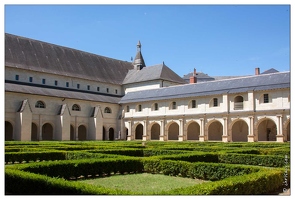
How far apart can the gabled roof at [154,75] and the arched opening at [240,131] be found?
1359 cm

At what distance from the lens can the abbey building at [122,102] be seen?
3169cm

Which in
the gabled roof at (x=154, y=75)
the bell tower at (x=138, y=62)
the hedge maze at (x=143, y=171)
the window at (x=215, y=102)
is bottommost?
the hedge maze at (x=143, y=171)

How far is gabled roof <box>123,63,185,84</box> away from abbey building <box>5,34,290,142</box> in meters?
0.21

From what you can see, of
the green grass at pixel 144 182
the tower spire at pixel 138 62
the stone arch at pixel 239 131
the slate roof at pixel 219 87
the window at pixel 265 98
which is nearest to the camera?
the green grass at pixel 144 182

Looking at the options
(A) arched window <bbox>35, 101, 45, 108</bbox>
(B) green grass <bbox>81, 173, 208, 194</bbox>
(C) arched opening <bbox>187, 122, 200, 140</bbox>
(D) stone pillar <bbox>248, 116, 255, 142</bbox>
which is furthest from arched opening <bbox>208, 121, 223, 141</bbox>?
(B) green grass <bbox>81, 173, 208, 194</bbox>

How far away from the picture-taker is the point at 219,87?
34750 mm

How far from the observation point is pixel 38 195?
23.5 feet

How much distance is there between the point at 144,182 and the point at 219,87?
86.3 feet

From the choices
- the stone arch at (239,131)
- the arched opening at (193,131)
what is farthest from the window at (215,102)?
the arched opening at (193,131)

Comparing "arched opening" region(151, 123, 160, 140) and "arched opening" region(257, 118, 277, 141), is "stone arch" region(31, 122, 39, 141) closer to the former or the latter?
"arched opening" region(151, 123, 160, 140)

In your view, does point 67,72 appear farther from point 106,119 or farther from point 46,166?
point 46,166

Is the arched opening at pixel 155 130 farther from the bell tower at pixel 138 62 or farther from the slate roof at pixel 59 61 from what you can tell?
the bell tower at pixel 138 62

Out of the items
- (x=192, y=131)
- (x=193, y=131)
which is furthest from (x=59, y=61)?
(x=193, y=131)

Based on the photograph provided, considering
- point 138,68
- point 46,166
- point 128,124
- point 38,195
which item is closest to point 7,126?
point 128,124
